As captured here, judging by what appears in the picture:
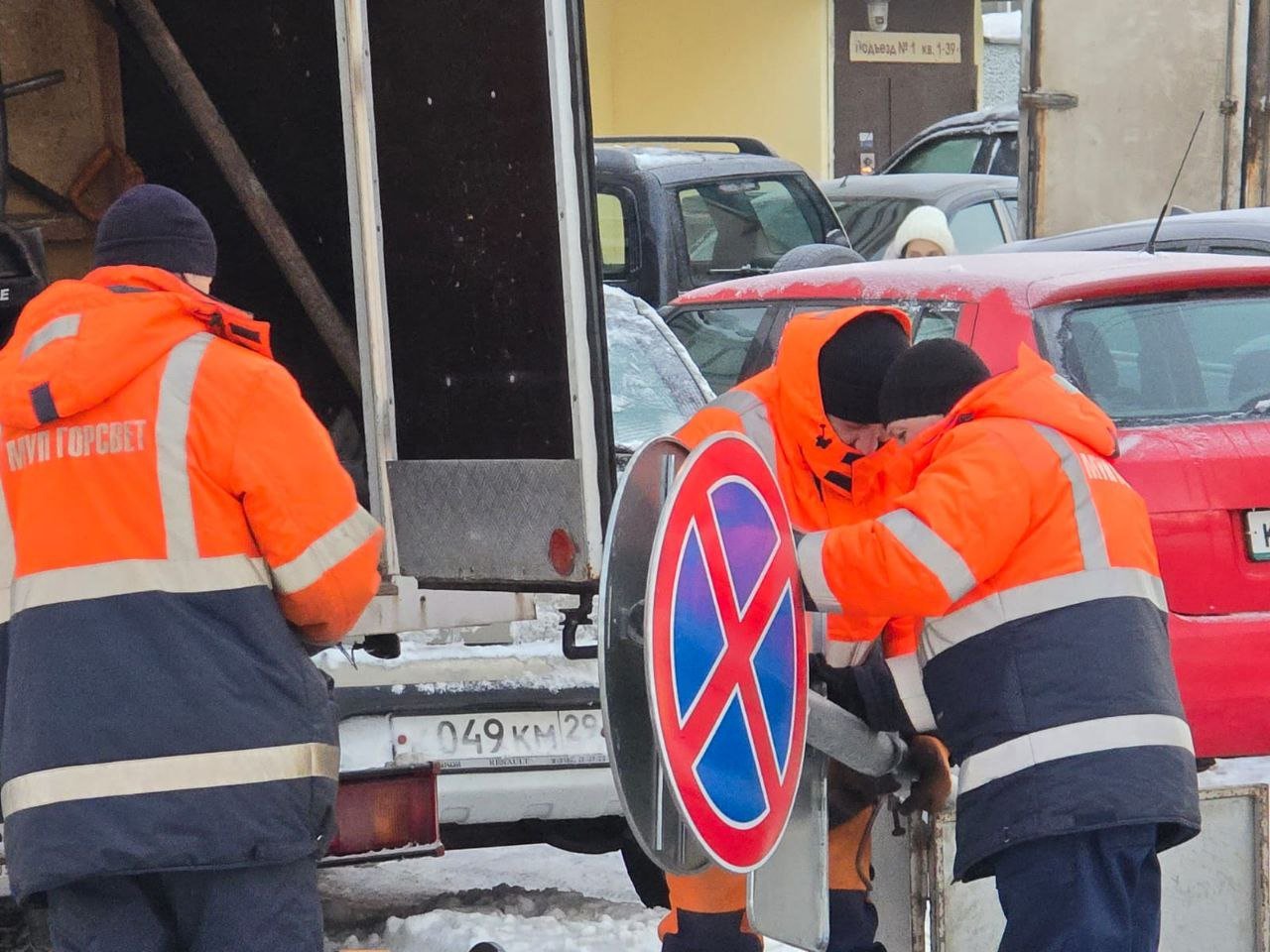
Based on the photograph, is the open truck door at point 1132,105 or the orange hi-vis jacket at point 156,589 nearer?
the orange hi-vis jacket at point 156,589

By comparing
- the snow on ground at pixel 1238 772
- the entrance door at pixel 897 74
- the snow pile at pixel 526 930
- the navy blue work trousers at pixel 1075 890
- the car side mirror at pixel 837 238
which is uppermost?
the entrance door at pixel 897 74

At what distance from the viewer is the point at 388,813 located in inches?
178

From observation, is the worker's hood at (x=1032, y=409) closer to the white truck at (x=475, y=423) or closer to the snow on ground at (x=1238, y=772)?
the white truck at (x=475, y=423)

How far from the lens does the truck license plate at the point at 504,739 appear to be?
4.66m

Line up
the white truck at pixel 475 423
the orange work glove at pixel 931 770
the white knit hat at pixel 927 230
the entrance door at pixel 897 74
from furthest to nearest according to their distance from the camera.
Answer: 1. the entrance door at pixel 897 74
2. the white knit hat at pixel 927 230
3. the white truck at pixel 475 423
4. the orange work glove at pixel 931 770

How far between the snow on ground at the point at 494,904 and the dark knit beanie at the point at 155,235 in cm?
208

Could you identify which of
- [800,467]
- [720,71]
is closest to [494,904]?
[800,467]

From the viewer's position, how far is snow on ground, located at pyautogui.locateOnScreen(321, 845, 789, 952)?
5.05m

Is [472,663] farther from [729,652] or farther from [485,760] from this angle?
[729,652]

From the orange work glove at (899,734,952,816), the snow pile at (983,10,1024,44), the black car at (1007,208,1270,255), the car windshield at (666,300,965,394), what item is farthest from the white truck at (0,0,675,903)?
the snow pile at (983,10,1024,44)

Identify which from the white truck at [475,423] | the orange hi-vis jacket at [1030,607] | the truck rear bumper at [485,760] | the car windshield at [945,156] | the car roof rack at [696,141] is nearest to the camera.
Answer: the orange hi-vis jacket at [1030,607]

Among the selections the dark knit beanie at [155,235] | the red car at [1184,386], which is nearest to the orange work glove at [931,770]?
the red car at [1184,386]

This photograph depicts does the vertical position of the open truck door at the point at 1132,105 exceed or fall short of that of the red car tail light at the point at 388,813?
it exceeds it

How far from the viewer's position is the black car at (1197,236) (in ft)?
26.8
